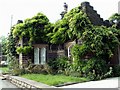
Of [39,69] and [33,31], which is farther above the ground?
[33,31]

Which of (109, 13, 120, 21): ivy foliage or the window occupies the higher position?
(109, 13, 120, 21): ivy foliage

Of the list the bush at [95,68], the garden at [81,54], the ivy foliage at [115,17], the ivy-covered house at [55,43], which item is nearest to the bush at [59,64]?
the garden at [81,54]

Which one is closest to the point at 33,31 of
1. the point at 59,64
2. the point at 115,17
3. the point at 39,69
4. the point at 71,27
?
the point at 39,69

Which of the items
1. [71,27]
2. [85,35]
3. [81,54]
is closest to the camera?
[85,35]

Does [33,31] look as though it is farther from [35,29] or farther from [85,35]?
[85,35]

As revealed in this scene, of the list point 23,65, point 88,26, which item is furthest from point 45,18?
point 88,26

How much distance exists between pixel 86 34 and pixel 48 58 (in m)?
6.32

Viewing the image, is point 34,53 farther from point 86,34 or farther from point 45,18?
point 86,34

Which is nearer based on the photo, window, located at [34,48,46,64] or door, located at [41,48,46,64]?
door, located at [41,48,46,64]

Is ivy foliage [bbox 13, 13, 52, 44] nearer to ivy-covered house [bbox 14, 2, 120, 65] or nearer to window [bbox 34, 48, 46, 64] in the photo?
ivy-covered house [bbox 14, 2, 120, 65]

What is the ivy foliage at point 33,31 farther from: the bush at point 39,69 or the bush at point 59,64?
the bush at point 59,64

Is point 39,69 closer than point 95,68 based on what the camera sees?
No

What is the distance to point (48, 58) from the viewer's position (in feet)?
72.1

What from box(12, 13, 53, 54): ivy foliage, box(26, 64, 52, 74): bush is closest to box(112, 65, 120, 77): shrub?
box(26, 64, 52, 74): bush
